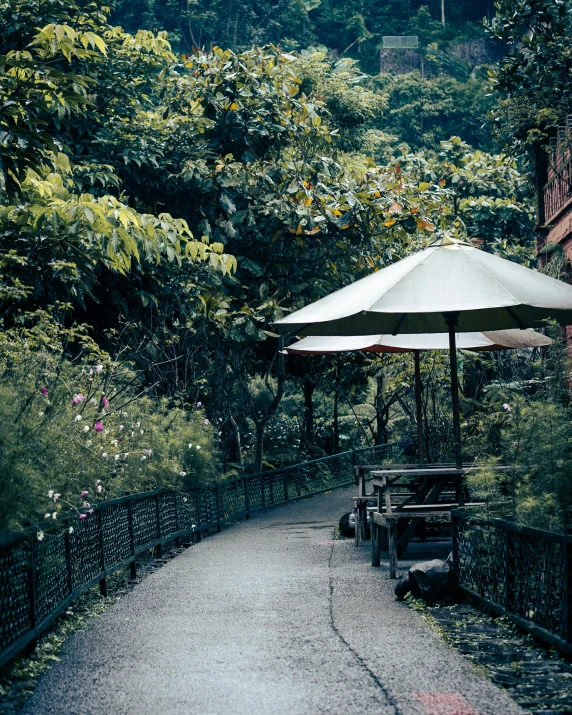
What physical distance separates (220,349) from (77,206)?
30.6 ft

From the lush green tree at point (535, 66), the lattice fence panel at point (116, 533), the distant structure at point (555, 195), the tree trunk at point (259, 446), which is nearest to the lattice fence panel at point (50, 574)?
the lattice fence panel at point (116, 533)

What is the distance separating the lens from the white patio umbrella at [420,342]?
1095 cm

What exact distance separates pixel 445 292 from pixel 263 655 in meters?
3.44

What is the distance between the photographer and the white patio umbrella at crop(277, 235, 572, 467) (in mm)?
7492

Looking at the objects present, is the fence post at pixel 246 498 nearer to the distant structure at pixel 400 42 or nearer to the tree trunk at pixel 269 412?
the tree trunk at pixel 269 412

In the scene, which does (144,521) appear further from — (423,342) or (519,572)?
(519,572)

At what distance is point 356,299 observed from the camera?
823 cm

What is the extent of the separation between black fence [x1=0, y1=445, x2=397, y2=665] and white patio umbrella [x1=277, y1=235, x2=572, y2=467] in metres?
2.43

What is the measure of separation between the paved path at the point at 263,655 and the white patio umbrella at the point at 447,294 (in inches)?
86.2

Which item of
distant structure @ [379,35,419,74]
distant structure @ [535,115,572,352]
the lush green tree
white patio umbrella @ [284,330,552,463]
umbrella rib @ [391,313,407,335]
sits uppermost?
distant structure @ [379,35,419,74]

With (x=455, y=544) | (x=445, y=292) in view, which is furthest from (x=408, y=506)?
(x=445, y=292)

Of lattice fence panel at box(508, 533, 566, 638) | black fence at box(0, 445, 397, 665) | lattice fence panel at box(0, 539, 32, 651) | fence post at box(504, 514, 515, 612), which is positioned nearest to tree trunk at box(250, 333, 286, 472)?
black fence at box(0, 445, 397, 665)

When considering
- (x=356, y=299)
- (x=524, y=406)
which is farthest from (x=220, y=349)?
(x=524, y=406)

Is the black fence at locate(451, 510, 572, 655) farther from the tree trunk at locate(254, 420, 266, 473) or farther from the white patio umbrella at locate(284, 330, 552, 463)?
the tree trunk at locate(254, 420, 266, 473)
